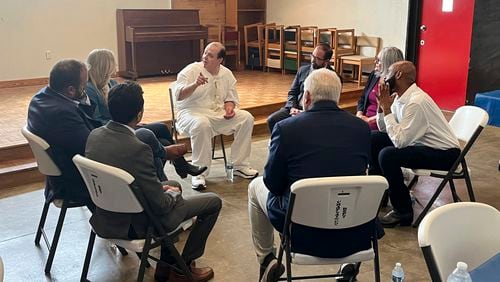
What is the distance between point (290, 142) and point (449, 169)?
1.60 metres

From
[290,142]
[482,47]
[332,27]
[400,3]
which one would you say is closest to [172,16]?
[332,27]

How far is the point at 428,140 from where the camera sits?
336 centimetres

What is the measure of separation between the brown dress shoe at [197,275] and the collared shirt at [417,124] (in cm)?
139

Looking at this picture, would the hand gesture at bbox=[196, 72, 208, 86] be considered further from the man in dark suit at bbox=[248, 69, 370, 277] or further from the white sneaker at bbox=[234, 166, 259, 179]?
the man in dark suit at bbox=[248, 69, 370, 277]

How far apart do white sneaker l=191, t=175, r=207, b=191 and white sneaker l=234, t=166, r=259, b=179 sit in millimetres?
391

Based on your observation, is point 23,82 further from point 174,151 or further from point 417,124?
point 417,124

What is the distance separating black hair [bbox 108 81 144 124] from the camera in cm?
234

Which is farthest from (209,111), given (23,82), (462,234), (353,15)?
(353,15)

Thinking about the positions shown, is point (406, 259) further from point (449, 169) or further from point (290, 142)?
point (290, 142)

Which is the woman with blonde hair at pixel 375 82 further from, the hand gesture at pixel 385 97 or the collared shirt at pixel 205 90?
the collared shirt at pixel 205 90

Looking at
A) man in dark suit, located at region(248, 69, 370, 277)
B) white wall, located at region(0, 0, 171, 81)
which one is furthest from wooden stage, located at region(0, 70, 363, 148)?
man in dark suit, located at region(248, 69, 370, 277)

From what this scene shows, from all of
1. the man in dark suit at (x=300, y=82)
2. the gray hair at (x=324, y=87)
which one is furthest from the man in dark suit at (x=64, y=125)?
the man in dark suit at (x=300, y=82)

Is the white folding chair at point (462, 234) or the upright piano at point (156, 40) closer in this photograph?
the white folding chair at point (462, 234)

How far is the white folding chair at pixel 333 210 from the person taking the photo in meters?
2.04
